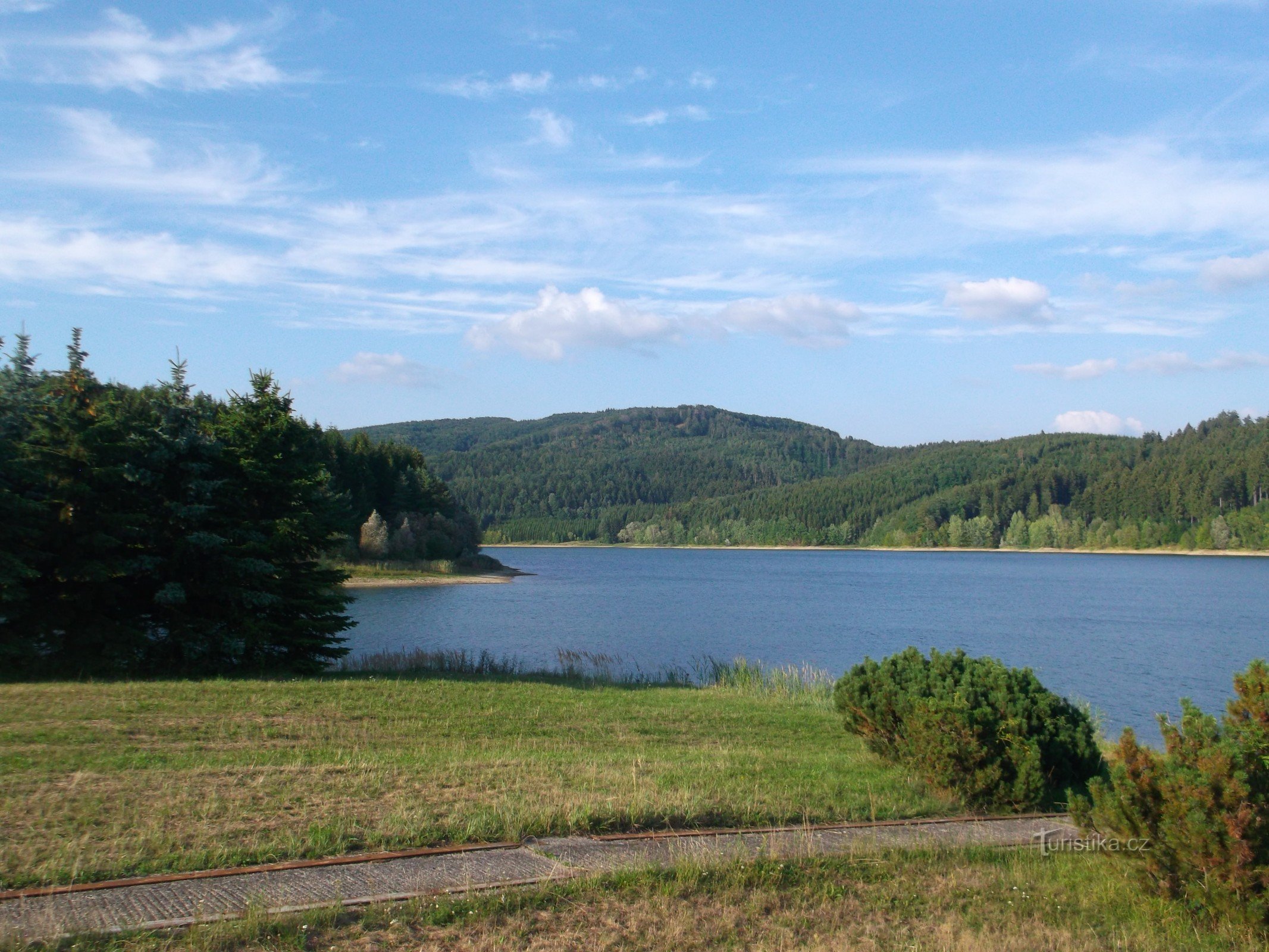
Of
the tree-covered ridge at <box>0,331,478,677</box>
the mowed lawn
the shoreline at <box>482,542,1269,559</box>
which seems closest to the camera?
the mowed lawn

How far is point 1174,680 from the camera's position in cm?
2683

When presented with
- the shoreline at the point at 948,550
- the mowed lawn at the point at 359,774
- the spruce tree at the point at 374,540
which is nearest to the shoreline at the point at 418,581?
the spruce tree at the point at 374,540

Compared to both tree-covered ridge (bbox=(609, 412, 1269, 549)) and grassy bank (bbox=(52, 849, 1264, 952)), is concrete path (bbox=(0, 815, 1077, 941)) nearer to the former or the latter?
grassy bank (bbox=(52, 849, 1264, 952))

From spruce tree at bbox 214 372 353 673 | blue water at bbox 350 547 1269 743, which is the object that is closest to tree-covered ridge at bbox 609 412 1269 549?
blue water at bbox 350 547 1269 743

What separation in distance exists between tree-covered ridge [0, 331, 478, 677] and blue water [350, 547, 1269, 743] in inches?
423

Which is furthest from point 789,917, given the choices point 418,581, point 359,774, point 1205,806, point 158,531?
point 418,581

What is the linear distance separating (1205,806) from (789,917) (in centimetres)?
295

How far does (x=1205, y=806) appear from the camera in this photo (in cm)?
607

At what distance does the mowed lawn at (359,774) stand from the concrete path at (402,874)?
0.84ft

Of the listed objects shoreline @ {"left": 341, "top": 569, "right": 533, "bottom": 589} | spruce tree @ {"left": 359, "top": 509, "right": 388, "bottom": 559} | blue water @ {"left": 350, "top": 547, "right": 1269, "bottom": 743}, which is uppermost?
spruce tree @ {"left": 359, "top": 509, "right": 388, "bottom": 559}

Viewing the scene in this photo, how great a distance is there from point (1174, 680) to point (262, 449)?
26.6 m

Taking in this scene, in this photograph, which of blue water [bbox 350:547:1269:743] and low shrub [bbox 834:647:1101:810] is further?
blue water [bbox 350:547:1269:743]

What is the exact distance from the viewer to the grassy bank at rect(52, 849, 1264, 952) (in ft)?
17.0

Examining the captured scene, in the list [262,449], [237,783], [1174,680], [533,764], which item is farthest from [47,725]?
[1174,680]
